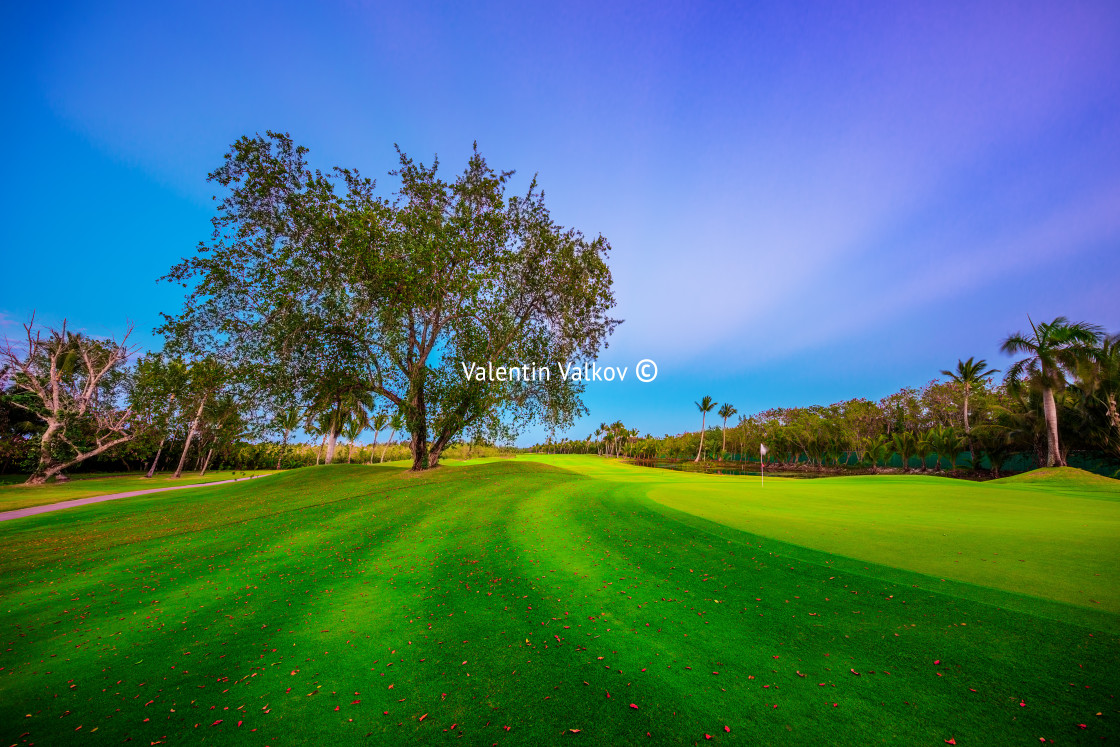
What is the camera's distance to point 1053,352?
24.6m

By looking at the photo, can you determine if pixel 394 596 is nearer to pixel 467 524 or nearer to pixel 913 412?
pixel 467 524

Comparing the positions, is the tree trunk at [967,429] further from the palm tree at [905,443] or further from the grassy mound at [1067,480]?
the grassy mound at [1067,480]

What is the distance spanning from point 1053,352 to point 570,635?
37805mm

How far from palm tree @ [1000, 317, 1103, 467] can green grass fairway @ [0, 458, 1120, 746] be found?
78.1 ft

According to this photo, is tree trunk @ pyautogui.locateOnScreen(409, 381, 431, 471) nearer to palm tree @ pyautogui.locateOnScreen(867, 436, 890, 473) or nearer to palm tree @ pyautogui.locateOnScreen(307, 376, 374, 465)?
palm tree @ pyautogui.locateOnScreen(307, 376, 374, 465)

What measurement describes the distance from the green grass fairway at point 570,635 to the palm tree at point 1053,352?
78.1 feet

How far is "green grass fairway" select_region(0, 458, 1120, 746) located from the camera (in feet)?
10.7

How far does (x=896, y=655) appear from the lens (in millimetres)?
4090

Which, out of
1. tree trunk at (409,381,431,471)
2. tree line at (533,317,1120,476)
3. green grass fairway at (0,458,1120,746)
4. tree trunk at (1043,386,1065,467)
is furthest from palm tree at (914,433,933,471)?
tree trunk at (409,381,431,471)

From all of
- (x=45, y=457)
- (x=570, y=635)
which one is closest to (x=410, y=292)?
(x=570, y=635)

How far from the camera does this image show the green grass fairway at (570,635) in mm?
3256

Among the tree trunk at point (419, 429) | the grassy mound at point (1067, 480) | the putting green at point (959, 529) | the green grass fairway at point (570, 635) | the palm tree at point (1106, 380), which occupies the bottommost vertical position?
the green grass fairway at point (570, 635)

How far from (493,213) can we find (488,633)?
682 inches

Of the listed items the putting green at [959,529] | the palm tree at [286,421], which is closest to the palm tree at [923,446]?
the putting green at [959,529]
